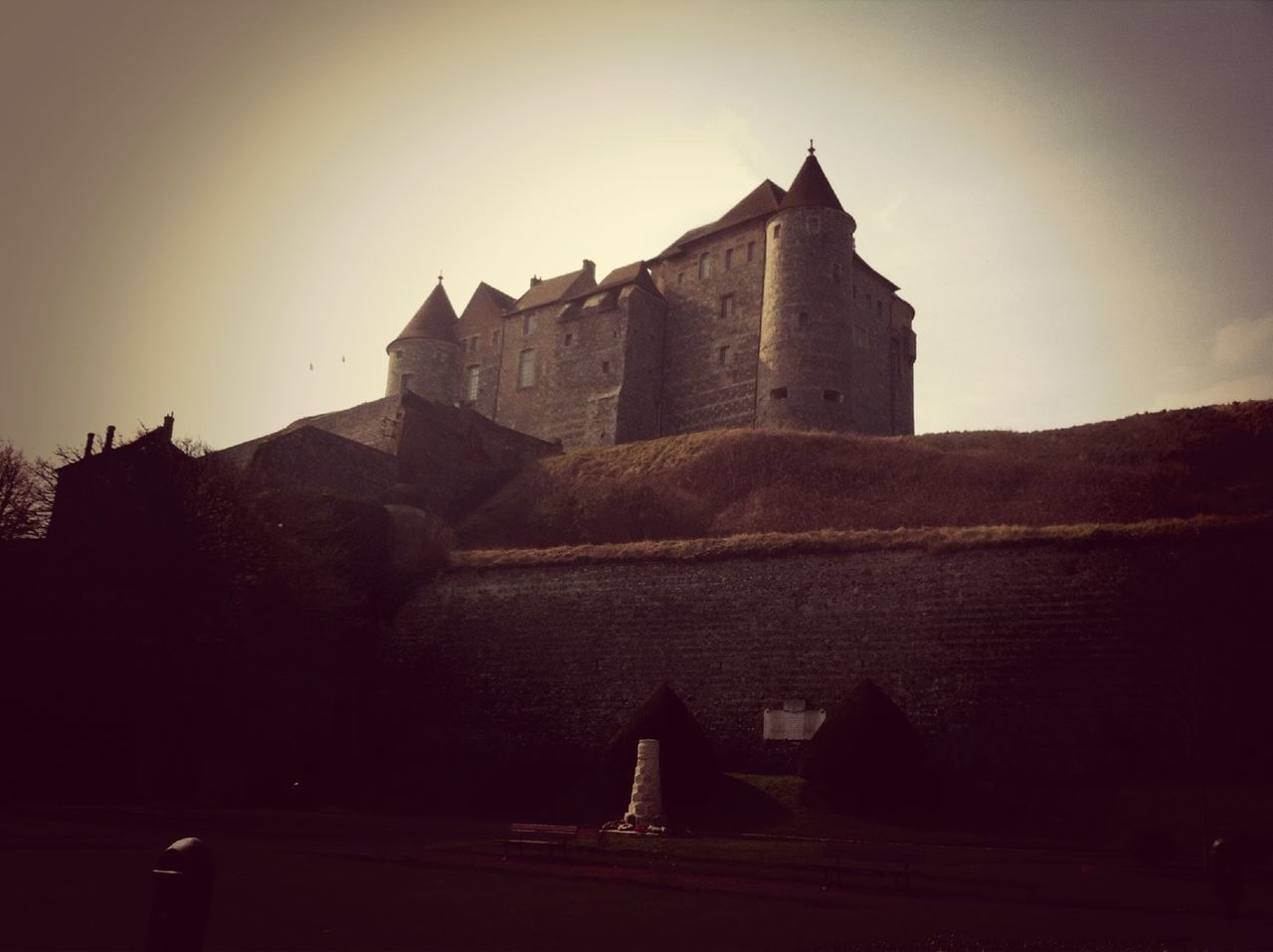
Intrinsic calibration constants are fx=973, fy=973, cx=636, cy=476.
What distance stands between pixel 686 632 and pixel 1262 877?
10.9m

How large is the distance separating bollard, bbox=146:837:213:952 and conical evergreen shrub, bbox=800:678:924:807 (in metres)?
12.8

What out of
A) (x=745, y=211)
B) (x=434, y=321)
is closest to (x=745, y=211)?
(x=745, y=211)

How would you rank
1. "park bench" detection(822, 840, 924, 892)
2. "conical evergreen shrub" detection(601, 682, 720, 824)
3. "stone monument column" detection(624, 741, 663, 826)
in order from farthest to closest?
"conical evergreen shrub" detection(601, 682, 720, 824) → "stone monument column" detection(624, 741, 663, 826) → "park bench" detection(822, 840, 924, 892)

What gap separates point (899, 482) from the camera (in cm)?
2869

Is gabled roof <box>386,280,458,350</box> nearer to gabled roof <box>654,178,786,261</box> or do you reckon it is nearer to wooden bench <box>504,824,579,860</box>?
gabled roof <box>654,178,786,261</box>

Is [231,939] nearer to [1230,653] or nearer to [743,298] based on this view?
[1230,653]

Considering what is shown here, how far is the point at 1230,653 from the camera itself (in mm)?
15320

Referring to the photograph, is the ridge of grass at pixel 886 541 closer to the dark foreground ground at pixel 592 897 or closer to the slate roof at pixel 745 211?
the dark foreground ground at pixel 592 897

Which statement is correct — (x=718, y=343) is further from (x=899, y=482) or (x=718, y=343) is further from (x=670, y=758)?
(x=670, y=758)

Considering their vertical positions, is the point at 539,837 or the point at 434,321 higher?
the point at 434,321

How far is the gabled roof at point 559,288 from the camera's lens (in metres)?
48.7

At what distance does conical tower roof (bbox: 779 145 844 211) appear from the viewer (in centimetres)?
3959

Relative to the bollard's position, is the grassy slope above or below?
above

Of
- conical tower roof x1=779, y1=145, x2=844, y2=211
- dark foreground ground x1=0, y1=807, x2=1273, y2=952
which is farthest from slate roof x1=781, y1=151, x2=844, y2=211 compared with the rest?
dark foreground ground x1=0, y1=807, x2=1273, y2=952
